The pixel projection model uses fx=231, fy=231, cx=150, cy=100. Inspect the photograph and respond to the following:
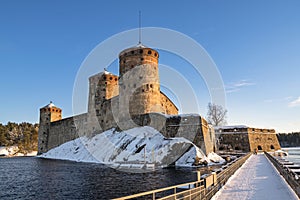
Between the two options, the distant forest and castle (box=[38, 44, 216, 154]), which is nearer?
castle (box=[38, 44, 216, 154])

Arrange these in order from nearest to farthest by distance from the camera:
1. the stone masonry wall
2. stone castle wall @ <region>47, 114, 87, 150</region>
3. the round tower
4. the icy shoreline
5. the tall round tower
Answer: the tall round tower < the stone masonry wall < stone castle wall @ <region>47, 114, 87, 150</region> < the round tower < the icy shoreline

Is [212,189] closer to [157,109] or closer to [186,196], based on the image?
[186,196]

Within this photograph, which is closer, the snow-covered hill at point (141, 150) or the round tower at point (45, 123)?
the snow-covered hill at point (141, 150)

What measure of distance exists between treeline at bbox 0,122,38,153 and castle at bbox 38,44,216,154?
32.6 m

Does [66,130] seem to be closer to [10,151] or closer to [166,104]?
[166,104]

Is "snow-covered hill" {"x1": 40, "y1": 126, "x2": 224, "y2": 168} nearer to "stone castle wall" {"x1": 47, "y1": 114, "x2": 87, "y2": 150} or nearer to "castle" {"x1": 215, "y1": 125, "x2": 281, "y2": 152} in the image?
"stone castle wall" {"x1": 47, "y1": 114, "x2": 87, "y2": 150}

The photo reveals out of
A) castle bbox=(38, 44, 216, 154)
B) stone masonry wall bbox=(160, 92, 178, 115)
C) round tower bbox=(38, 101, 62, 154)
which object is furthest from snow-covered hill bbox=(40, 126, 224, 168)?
round tower bbox=(38, 101, 62, 154)

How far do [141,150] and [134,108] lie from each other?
927cm

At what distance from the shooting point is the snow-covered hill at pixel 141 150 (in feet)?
86.1

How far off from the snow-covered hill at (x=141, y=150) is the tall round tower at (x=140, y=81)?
420 cm

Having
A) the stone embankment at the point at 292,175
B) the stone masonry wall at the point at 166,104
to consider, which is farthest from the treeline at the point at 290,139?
the stone embankment at the point at 292,175

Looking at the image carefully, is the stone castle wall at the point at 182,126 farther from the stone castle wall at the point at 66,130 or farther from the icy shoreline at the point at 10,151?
the icy shoreline at the point at 10,151

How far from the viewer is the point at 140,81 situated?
1430 inches

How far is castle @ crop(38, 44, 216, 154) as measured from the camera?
31344 mm
